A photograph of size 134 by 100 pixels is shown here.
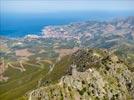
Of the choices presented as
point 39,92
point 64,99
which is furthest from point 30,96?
point 64,99

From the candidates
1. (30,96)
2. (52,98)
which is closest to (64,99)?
(52,98)

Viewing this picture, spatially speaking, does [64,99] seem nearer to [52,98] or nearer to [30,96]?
[52,98]

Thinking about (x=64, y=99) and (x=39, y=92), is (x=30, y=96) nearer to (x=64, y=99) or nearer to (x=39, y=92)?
(x=39, y=92)
